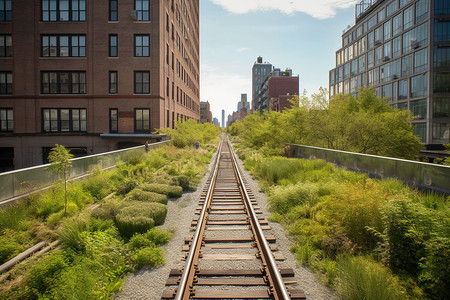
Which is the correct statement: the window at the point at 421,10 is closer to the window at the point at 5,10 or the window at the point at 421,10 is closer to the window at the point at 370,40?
the window at the point at 370,40

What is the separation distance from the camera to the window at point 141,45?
2998 cm

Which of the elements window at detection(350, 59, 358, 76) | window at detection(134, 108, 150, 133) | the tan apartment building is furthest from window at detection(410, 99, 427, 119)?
window at detection(134, 108, 150, 133)

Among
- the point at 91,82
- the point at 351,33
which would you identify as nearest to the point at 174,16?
the point at 91,82

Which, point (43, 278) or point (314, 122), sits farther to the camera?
point (314, 122)

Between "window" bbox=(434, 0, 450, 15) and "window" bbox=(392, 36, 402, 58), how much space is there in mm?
7595

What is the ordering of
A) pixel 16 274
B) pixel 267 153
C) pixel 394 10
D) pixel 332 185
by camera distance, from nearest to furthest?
pixel 16 274 < pixel 332 185 < pixel 267 153 < pixel 394 10

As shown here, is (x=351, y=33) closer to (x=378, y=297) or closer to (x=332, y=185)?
(x=332, y=185)

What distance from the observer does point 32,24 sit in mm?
29719

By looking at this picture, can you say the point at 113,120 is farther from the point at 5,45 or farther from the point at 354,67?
the point at 354,67

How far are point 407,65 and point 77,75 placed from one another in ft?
160

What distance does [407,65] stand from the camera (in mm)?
42781

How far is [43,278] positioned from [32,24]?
35.5 meters

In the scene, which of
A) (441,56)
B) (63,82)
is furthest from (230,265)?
(441,56)

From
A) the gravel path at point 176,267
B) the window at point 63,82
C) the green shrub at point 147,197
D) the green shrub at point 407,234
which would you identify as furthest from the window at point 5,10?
the green shrub at point 407,234
